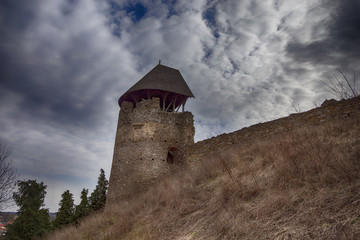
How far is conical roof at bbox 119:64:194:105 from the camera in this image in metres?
14.5

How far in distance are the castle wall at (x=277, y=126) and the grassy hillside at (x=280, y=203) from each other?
4.53 feet

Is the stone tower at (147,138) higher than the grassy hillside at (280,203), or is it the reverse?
the stone tower at (147,138)

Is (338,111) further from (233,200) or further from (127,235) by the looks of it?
(127,235)

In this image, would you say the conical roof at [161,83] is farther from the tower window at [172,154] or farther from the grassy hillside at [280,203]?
the grassy hillside at [280,203]

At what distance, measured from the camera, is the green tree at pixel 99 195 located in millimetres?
17828

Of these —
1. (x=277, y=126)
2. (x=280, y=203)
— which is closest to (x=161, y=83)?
(x=277, y=126)

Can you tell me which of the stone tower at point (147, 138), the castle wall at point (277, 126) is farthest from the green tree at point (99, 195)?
the castle wall at point (277, 126)

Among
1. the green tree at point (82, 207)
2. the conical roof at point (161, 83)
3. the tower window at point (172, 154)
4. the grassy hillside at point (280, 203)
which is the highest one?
the conical roof at point (161, 83)

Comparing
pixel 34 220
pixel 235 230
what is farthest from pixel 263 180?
pixel 34 220

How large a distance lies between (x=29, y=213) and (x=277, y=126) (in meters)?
16.7

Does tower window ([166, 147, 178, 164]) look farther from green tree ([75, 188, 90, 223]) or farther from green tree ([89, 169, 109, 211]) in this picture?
green tree ([75, 188, 90, 223])

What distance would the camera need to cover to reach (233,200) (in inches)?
147

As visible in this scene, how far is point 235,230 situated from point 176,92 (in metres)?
12.2

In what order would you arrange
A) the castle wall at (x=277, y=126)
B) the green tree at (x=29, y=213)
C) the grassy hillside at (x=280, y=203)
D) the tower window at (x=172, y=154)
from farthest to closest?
the green tree at (x=29, y=213), the tower window at (x=172, y=154), the castle wall at (x=277, y=126), the grassy hillside at (x=280, y=203)
